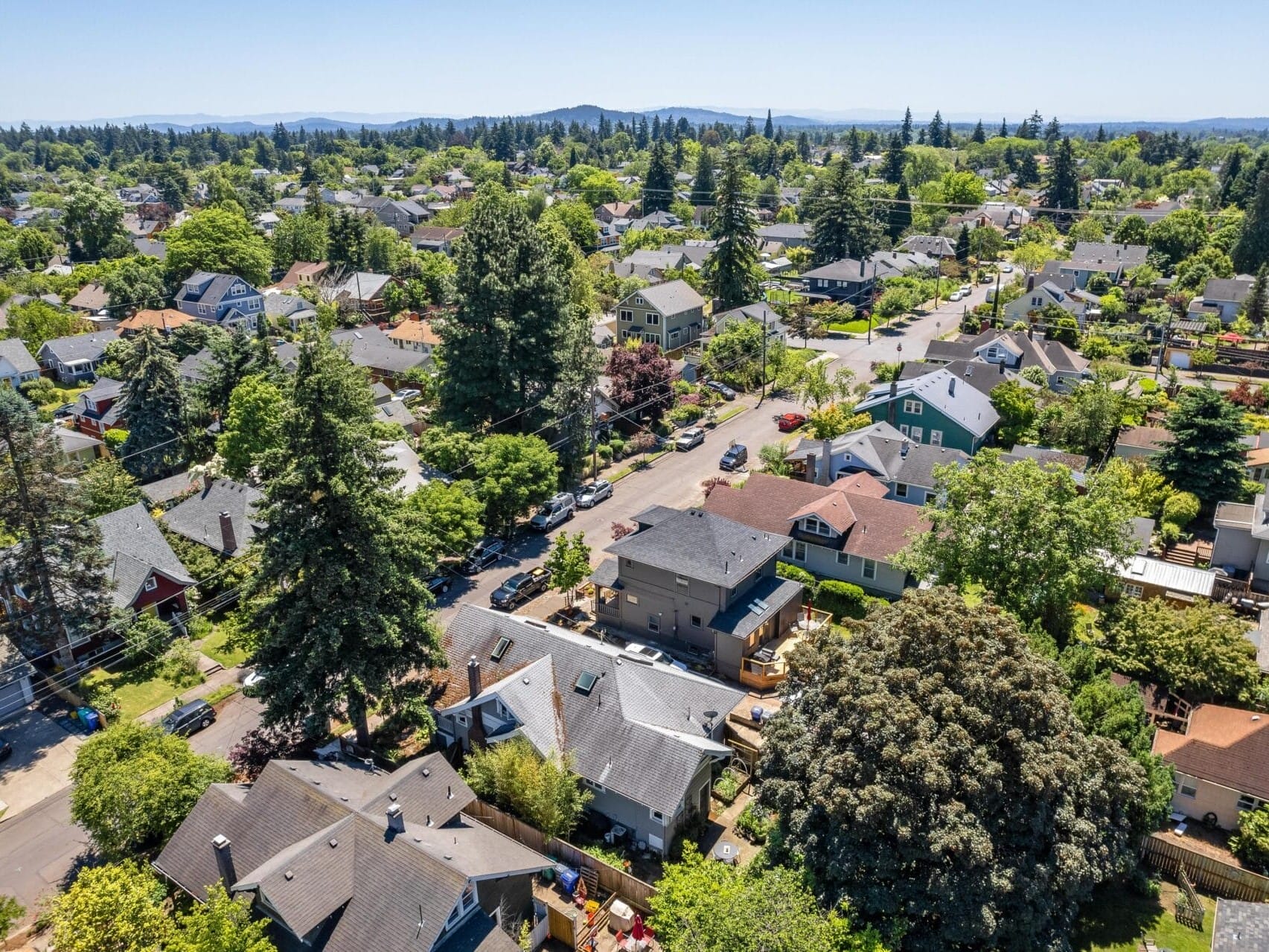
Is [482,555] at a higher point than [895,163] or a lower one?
lower

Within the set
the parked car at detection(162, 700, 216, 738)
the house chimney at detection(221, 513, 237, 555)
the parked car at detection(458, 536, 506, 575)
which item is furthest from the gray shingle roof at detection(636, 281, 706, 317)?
the parked car at detection(162, 700, 216, 738)

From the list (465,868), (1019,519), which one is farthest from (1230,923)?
(465,868)

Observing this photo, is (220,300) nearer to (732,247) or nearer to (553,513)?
(732,247)

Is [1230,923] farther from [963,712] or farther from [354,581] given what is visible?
[354,581]

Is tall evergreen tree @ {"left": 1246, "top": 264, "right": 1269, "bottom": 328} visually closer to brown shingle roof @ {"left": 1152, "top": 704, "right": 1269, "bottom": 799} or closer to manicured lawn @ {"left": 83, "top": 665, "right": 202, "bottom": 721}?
brown shingle roof @ {"left": 1152, "top": 704, "right": 1269, "bottom": 799}

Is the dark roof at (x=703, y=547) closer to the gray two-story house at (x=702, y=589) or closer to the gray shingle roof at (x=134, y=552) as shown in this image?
the gray two-story house at (x=702, y=589)

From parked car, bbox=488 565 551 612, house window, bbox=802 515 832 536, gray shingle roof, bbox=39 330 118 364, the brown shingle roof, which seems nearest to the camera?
the brown shingle roof

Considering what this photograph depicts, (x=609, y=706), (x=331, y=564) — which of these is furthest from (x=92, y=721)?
(x=609, y=706)
